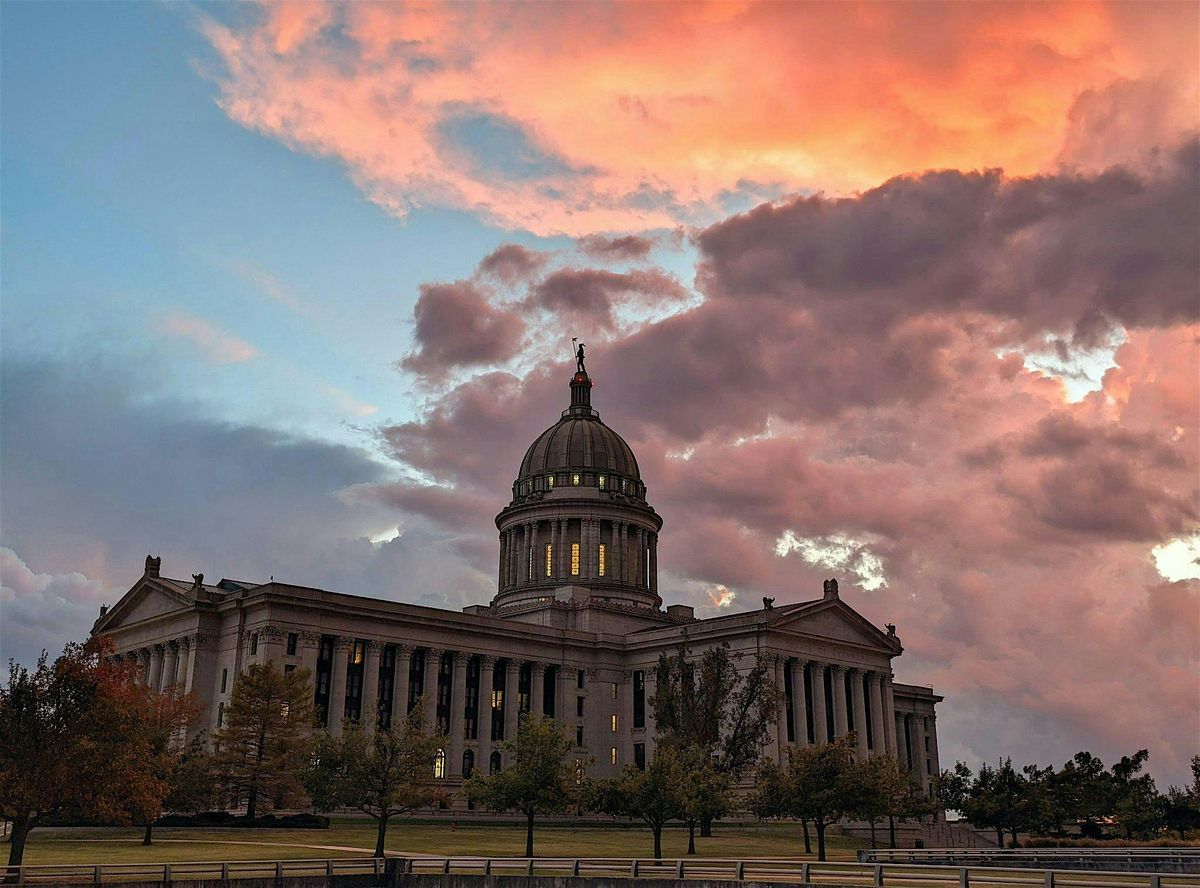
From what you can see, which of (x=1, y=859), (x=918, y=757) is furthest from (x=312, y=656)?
(x=918, y=757)

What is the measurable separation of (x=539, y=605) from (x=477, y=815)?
29.8 m

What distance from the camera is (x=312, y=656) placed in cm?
9512

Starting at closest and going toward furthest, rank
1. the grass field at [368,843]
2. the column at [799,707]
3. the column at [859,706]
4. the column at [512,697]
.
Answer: the grass field at [368,843]
the column at [799,707]
the column at [512,697]
the column at [859,706]

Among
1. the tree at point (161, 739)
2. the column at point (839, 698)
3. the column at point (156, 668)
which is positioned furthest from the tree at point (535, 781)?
the column at point (839, 698)

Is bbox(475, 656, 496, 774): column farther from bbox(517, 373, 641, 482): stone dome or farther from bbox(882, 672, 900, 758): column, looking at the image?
bbox(882, 672, 900, 758): column

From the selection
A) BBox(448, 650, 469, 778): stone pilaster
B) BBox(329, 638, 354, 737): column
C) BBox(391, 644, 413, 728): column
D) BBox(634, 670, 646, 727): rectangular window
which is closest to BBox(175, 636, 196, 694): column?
BBox(329, 638, 354, 737): column

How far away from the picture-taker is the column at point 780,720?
102938 millimetres

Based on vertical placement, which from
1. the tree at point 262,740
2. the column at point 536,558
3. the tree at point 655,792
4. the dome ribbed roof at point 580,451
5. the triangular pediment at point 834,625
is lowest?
the tree at point 655,792

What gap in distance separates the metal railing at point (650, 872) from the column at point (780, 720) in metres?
53.8

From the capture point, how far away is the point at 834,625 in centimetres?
11531

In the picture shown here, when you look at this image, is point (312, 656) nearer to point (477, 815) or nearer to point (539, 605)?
point (477, 815)

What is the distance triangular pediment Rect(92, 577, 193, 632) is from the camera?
101312 millimetres

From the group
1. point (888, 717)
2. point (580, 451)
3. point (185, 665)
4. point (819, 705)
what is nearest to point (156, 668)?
point (185, 665)

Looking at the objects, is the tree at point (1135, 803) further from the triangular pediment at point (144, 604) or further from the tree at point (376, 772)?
the triangular pediment at point (144, 604)
